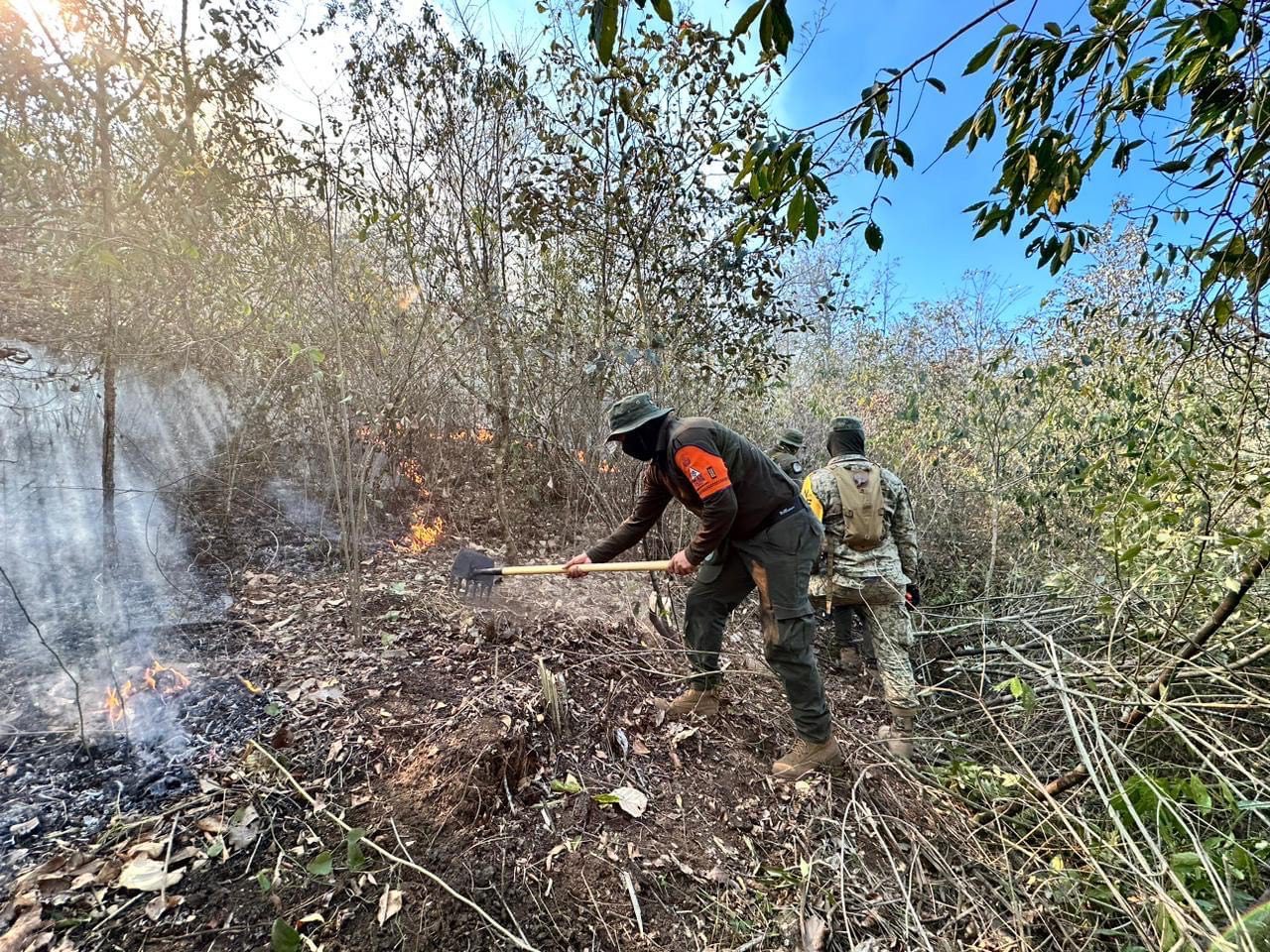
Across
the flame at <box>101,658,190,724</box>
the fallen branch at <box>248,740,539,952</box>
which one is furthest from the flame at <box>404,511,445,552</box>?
the fallen branch at <box>248,740,539,952</box>

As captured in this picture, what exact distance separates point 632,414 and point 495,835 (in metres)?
1.86

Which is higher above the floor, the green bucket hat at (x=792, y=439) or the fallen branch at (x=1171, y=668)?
the green bucket hat at (x=792, y=439)

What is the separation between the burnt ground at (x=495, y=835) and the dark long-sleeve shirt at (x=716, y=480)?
1.09 meters

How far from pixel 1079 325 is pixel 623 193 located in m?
4.29

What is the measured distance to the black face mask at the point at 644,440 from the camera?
2734 millimetres

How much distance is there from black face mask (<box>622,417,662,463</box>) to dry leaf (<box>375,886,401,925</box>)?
191 centimetres

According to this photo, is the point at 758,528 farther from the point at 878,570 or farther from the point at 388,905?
the point at 388,905

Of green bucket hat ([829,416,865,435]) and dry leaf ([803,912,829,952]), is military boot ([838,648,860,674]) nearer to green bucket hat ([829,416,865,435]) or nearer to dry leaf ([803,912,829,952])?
green bucket hat ([829,416,865,435])

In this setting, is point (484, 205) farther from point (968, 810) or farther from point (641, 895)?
point (968, 810)

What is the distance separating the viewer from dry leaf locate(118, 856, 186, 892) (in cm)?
172

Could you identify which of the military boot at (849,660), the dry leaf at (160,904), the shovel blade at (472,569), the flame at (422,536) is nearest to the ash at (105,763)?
the dry leaf at (160,904)

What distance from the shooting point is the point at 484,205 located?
13.4ft

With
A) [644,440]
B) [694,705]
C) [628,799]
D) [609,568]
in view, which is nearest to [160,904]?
[628,799]

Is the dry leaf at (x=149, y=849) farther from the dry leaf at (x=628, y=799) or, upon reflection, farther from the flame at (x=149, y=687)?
the dry leaf at (x=628, y=799)
